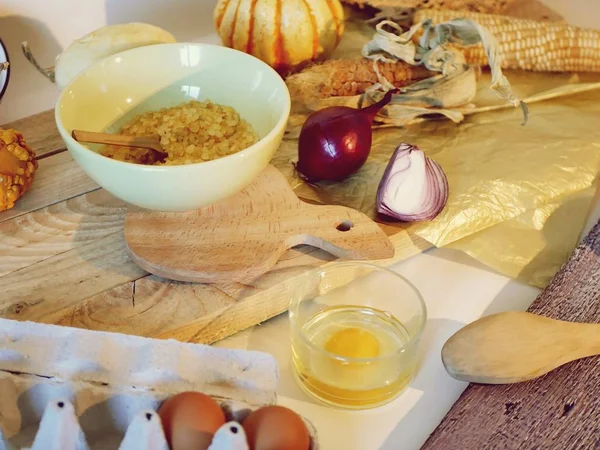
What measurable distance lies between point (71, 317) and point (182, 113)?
301 mm

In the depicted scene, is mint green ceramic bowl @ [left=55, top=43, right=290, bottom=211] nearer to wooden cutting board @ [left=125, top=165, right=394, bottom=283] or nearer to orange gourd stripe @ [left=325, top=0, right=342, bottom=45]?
wooden cutting board @ [left=125, top=165, right=394, bottom=283]

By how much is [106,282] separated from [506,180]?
57 centimetres

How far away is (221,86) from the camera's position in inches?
34.9

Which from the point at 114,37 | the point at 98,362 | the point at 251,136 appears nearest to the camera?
the point at 98,362

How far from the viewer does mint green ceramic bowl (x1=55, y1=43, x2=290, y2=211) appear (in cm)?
69

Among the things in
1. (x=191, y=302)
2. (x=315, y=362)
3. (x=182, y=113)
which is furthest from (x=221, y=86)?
(x=315, y=362)

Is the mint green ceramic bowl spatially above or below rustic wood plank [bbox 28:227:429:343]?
above

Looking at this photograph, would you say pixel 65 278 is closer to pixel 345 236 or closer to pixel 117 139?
pixel 117 139

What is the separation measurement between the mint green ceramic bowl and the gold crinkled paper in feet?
0.45

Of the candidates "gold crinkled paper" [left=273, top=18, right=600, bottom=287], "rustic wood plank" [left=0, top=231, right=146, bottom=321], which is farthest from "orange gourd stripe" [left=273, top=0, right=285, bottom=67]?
"rustic wood plank" [left=0, top=231, right=146, bottom=321]

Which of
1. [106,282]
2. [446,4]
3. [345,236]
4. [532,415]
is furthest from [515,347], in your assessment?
[446,4]

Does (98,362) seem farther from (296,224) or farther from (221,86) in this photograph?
(221,86)

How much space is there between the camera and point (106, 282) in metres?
0.73

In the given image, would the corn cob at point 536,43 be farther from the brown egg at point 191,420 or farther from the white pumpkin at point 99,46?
the brown egg at point 191,420
